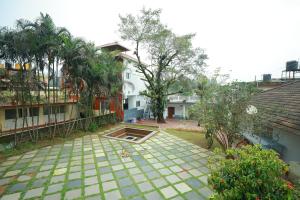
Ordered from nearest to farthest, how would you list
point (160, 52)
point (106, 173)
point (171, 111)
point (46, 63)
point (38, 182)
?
point (38, 182) → point (106, 173) → point (46, 63) → point (160, 52) → point (171, 111)

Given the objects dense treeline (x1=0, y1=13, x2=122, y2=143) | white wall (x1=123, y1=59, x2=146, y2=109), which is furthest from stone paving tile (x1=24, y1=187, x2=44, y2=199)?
white wall (x1=123, y1=59, x2=146, y2=109)

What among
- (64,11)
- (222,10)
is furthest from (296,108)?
(64,11)

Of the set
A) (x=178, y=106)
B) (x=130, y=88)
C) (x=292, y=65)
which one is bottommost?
(x=178, y=106)

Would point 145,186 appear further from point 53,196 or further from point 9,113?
point 9,113

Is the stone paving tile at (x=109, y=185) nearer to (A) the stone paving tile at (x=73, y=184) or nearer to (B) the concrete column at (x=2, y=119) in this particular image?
(A) the stone paving tile at (x=73, y=184)

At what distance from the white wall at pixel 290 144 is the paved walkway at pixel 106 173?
11.0 ft

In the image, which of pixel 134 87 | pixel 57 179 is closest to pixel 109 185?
pixel 57 179

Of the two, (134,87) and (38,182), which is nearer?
(38,182)

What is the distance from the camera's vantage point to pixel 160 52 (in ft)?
54.8

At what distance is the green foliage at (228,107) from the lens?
6.20 m

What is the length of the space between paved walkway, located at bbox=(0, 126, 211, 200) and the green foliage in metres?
1.84

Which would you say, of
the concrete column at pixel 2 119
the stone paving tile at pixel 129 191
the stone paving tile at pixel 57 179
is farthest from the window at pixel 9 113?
the stone paving tile at pixel 129 191

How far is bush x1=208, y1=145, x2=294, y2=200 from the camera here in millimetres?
2520

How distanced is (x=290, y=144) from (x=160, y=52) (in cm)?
1335
